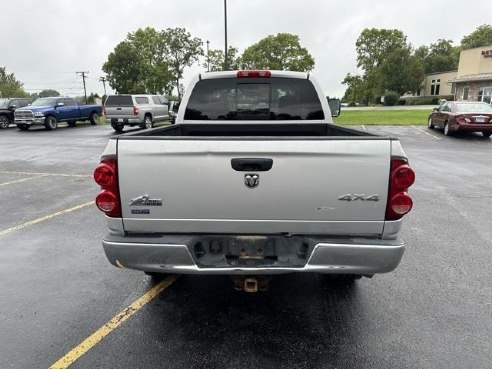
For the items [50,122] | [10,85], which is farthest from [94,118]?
[10,85]

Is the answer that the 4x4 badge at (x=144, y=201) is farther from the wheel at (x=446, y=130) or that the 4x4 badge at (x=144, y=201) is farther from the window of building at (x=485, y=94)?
the window of building at (x=485, y=94)

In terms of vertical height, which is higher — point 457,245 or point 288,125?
point 288,125

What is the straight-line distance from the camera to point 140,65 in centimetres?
5119

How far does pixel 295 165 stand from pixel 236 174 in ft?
1.34

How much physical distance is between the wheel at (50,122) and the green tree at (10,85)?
72.6m

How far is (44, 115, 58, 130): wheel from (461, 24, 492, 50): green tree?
86780 millimetres

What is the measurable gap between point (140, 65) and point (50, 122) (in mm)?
31262

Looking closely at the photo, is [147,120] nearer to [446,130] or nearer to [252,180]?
[446,130]

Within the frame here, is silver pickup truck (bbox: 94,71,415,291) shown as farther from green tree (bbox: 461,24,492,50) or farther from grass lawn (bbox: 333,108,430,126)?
green tree (bbox: 461,24,492,50)

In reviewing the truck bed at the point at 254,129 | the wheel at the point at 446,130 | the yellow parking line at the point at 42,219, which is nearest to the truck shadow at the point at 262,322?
the truck bed at the point at 254,129

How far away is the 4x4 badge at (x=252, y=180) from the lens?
8.35 feet

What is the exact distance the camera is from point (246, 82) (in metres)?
4.34

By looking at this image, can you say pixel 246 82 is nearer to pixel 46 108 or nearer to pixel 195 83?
pixel 195 83

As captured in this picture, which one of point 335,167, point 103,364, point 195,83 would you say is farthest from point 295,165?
point 195,83
